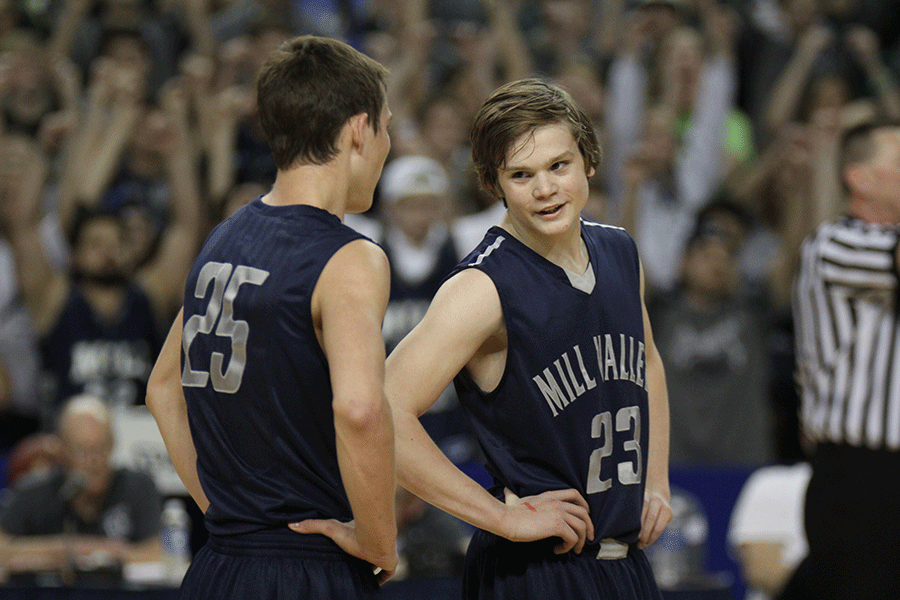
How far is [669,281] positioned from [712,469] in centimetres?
171

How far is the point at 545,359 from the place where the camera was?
281 centimetres

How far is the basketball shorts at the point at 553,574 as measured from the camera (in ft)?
9.23

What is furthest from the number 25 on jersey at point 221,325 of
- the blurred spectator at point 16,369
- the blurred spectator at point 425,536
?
the blurred spectator at point 16,369

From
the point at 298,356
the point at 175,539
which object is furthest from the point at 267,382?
the point at 175,539

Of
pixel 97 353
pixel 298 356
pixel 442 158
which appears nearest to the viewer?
pixel 298 356

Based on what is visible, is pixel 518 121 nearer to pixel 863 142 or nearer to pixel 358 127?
pixel 358 127

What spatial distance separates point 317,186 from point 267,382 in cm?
48

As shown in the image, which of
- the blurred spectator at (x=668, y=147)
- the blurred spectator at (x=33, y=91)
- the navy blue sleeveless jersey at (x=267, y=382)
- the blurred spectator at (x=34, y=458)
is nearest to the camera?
the navy blue sleeveless jersey at (x=267, y=382)

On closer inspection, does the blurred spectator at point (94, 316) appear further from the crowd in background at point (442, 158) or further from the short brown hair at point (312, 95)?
the short brown hair at point (312, 95)

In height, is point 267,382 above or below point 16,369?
above

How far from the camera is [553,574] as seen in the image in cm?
283

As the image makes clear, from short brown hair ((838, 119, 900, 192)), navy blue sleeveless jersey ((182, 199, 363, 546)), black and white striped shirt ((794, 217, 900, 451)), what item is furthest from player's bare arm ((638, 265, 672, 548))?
short brown hair ((838, 119, 900, 192))

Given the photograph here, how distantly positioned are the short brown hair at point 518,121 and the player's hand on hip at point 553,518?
2.58ft

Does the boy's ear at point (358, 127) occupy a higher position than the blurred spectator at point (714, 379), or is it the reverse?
the boy's ear at point (358, 127)
